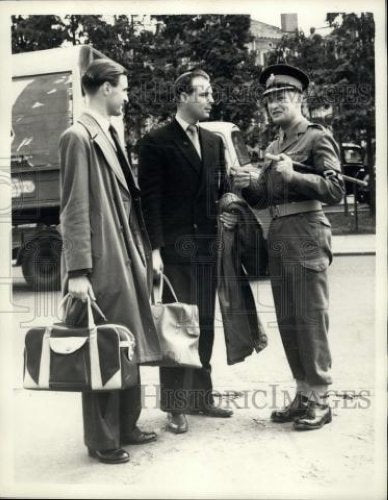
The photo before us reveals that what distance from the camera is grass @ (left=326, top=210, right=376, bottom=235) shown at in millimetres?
4074

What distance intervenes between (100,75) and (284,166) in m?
1.15

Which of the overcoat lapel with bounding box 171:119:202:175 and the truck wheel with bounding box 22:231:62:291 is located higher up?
the overcoat lapel with bounding box 171:119:202:175

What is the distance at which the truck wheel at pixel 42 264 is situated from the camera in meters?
4.13

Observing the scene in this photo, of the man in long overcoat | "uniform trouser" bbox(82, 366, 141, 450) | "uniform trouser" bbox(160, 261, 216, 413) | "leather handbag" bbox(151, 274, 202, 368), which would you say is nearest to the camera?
the man in long overcoat

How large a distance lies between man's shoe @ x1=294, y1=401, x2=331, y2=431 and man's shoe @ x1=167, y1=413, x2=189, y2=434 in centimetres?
66

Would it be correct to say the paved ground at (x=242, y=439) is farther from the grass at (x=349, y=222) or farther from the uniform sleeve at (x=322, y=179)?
the uniform sleeve at (x=322, y=179)

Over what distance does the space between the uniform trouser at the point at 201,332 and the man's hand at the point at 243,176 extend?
516 mm

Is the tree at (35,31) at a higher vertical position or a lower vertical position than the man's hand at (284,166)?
higher

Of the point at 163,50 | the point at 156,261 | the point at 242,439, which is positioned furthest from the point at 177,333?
the point at 163,50

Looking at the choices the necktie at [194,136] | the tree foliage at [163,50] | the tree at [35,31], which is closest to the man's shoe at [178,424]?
the necktie at [194,136]

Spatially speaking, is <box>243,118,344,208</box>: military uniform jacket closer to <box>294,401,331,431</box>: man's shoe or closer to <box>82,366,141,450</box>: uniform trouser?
<box>294,401,331,431</box>: man's shoe

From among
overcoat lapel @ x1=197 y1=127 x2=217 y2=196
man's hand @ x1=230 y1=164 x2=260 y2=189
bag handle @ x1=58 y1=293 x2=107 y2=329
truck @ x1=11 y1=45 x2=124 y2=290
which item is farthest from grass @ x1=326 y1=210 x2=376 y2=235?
bag handle @ x1=58 y1=293 x2=107 y2=329

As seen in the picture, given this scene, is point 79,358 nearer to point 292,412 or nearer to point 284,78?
point 292,412

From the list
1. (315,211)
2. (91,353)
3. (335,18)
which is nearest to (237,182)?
(315,211)
